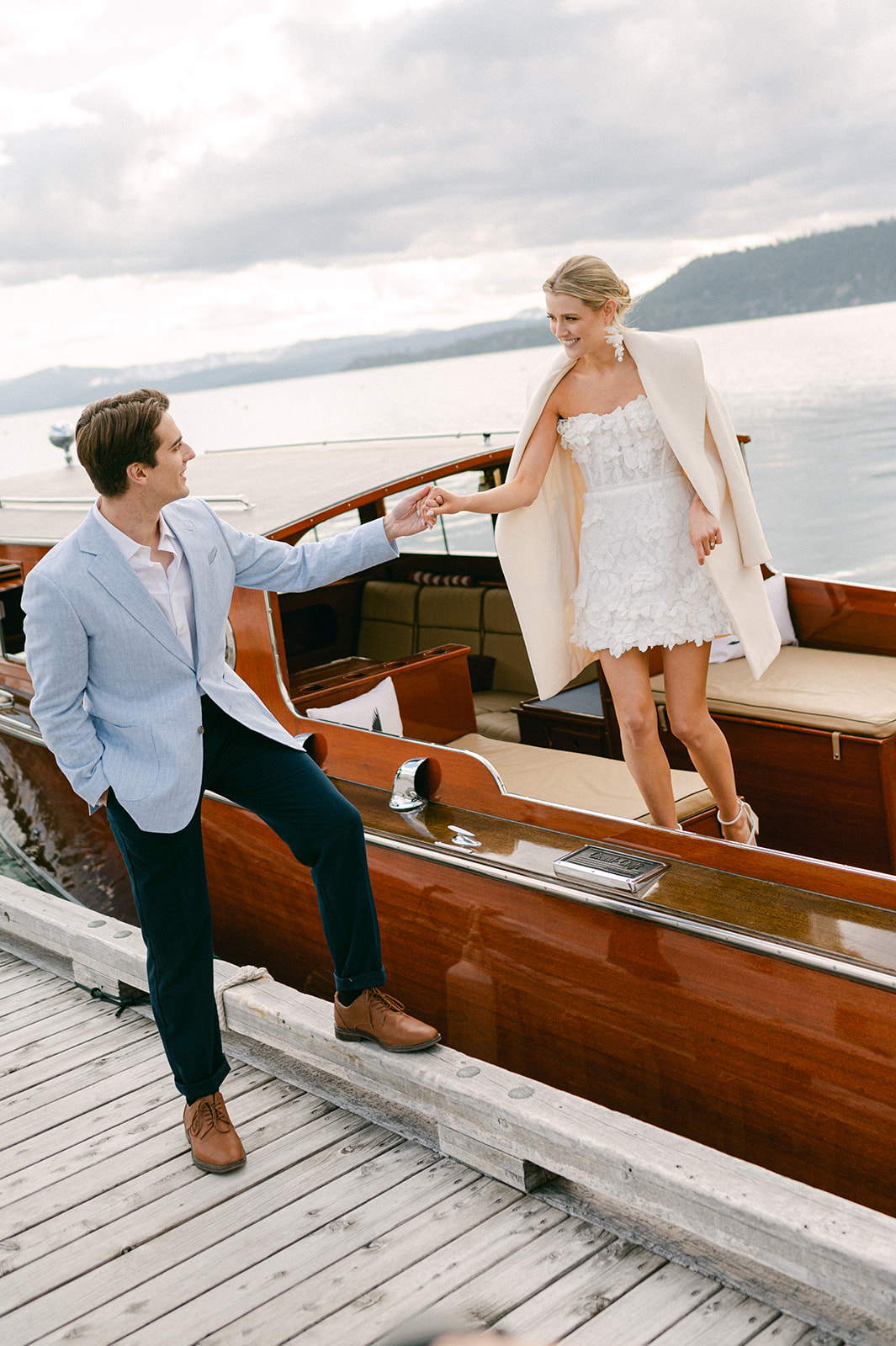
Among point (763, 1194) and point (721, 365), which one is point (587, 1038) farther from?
point (721, 365)

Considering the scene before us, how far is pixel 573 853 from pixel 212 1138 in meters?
0.94

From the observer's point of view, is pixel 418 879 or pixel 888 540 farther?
pixel 888 540

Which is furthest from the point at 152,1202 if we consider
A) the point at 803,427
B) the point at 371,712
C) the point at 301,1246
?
the point at 803,427

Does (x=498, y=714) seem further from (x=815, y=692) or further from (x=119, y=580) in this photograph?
(x=119, y=580)

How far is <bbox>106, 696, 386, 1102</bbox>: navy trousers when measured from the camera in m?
2.15

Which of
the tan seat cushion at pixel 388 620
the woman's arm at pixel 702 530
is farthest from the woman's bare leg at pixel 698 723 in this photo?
the tan seat cushion at pixel 388 620

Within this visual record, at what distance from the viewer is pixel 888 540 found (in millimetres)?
13758

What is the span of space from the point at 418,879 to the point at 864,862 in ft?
3.96

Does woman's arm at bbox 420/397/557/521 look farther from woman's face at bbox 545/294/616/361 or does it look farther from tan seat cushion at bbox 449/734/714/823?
tan seat cushion at bbox 449/734/714/823

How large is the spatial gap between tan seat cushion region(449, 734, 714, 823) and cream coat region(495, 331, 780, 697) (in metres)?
0.26

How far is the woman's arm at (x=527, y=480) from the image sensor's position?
8.52 ft

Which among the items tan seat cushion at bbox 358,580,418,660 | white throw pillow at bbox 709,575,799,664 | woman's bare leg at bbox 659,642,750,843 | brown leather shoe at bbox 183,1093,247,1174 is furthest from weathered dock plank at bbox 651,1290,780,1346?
tan seat cushion at bbox 358,580,418,660

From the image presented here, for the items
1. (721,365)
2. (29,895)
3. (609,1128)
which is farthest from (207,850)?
(721,365)

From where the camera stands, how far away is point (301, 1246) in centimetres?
214
